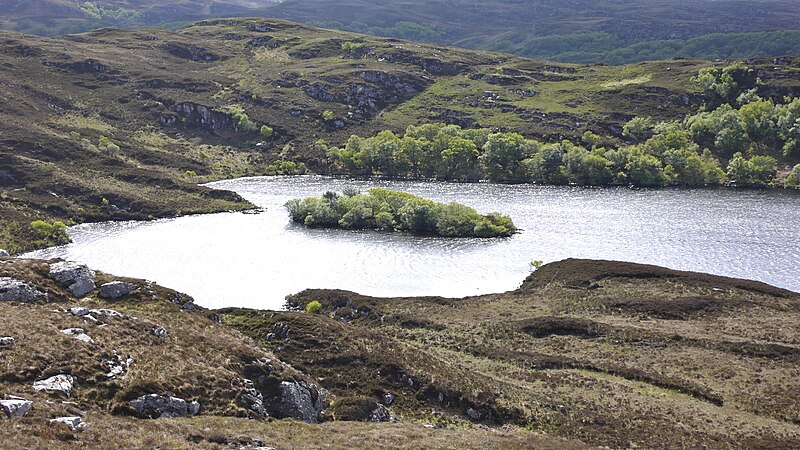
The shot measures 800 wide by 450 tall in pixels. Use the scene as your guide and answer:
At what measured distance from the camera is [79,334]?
41156 millimetres

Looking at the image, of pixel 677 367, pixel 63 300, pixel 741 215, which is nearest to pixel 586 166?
pixel 741 215

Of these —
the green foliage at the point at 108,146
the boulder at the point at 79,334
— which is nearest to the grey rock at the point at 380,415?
the boulder at the point at 79,334

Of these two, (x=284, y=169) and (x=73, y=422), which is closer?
(x=73, y=422)

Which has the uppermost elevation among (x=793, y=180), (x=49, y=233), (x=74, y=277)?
(x=74, y=277)

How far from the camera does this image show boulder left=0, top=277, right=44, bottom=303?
46188mm

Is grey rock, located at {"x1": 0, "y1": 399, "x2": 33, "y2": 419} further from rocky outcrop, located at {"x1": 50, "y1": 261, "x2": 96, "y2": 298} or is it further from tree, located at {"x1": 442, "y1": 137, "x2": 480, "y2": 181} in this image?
tree, located at {"x1": 442, "y1": 137, "x2": 480, "y2": 181}

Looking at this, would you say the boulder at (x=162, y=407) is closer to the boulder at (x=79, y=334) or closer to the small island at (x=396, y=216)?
the boulder at (x=79, y=334)

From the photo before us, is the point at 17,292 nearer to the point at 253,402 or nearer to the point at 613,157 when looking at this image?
the point at 253,402

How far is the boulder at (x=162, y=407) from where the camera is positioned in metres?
35.4

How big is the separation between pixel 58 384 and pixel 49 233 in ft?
297

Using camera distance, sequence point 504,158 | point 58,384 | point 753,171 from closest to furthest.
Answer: point 58,384, point 753,171, point 504,158

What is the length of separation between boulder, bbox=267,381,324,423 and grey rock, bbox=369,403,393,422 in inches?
129

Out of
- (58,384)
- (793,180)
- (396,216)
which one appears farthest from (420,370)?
(793,180)

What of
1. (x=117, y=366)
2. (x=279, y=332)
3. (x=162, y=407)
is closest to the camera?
(x=162, y=407)
